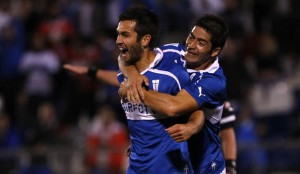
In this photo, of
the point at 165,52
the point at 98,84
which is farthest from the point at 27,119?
the point at 165,52

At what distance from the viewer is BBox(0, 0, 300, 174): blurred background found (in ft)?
37.9

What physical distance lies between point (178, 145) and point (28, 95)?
706cm

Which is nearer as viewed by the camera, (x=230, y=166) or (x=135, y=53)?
(x=135, y=53)

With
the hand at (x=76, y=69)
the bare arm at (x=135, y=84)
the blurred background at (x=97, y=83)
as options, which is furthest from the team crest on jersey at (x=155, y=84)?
the blurred background at (x=97, y=83)

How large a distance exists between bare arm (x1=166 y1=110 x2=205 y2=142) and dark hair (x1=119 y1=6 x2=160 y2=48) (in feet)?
2.01

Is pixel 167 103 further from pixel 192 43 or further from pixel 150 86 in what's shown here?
pixel 192 43

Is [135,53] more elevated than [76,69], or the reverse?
[135,53]

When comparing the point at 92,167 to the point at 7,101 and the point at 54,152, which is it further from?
the point at 7,101

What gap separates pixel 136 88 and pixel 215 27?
0.83 metres

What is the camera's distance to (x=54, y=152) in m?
11.4

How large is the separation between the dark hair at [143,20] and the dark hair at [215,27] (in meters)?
0.33

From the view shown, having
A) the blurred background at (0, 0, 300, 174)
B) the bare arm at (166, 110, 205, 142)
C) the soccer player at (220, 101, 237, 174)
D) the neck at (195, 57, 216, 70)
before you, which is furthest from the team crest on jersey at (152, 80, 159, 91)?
the blurred background at (0, 0, 300, 174)

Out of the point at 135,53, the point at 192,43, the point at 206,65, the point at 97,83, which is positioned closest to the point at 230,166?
the point at 206,65

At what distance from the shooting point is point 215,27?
6.20 m
